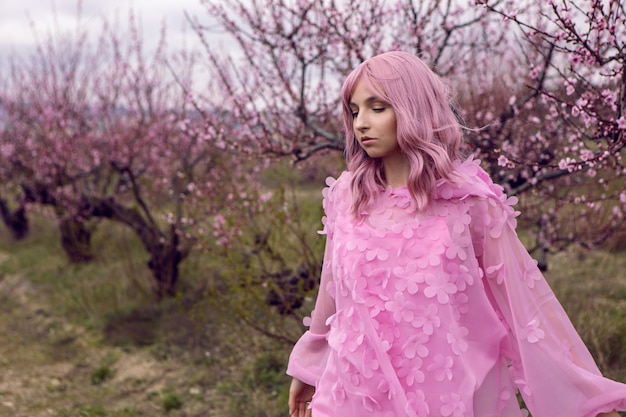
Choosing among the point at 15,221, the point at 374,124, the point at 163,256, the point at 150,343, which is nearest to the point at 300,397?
the point at 374,124

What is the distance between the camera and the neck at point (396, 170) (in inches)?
68.1

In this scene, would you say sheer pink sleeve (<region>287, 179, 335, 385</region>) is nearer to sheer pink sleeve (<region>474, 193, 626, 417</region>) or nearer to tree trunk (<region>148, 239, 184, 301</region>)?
sheer pink sleeve (<region>474, 193, 626, 417</region>)

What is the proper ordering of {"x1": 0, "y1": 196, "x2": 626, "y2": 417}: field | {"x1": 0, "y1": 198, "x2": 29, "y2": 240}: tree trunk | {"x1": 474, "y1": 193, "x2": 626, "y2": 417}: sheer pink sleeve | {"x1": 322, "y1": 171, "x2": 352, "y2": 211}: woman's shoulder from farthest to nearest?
1. {"x1": 0, "y1": 198, "x2": 29, "y2": 240}: tree trunk
2. {"x1": 0, "y1": 196, "x2": 626, "y2": 417}: field
3. {"x1": 322, "y1": 171, "x2": 352, "y2": 211}: woman's shoulder
4. {"x1": 474, "y1": 193, "x2": 626, "y2": 417}: sheer pink sleeve

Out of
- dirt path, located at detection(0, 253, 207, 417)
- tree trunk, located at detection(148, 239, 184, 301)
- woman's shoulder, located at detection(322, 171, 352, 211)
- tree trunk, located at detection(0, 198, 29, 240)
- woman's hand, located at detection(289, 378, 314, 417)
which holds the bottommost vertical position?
tree trunk, located at detection(0, 198, 29, 240)

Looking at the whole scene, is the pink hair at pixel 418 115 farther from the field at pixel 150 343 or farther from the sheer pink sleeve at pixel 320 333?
the field at pixel 150 343

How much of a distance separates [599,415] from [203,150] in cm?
689

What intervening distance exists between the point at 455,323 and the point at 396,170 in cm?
44

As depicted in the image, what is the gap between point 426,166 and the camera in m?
1.63

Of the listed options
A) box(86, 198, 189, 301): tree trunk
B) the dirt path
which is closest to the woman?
the dirt path

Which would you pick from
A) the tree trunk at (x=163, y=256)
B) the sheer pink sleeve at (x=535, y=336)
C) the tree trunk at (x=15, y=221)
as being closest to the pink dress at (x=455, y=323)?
the sheer pink sleeve at (x=535, y=336)

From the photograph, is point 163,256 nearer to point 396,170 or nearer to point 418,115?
point 396,170

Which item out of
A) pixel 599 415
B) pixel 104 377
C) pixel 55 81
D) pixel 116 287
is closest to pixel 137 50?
pixel 55 81

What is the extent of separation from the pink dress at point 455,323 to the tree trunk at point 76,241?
797cm

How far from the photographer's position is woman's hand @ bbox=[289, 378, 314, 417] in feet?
6.26
